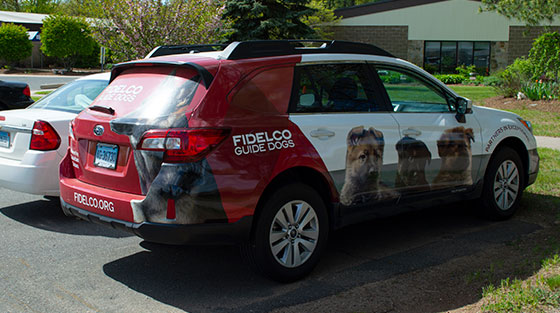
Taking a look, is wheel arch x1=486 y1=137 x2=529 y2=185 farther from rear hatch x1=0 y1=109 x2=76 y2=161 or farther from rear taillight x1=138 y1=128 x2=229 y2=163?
rear hatch x1=0 y1=109 x2=76 y2=161

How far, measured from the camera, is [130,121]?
14.3 feet

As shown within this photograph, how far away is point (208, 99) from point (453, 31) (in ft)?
135

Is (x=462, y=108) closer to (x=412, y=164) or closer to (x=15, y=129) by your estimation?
(x=412, y=164)

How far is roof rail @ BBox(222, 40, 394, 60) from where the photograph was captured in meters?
4.55

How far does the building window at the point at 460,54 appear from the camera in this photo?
42438 mm

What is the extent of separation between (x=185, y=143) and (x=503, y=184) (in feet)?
12.7

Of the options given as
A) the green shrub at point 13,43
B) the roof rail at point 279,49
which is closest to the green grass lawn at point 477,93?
the roof rail at point 279,49

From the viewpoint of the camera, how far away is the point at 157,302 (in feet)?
14.2

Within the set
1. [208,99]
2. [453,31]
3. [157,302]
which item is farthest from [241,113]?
[453,31]

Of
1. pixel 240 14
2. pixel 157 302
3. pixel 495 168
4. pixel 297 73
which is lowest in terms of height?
pixel 157 302

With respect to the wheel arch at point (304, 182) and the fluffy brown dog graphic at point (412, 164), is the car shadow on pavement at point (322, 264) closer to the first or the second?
the wheel arch at point (304, 182)

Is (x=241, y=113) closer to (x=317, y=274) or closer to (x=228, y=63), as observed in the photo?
(x=228, y=63)

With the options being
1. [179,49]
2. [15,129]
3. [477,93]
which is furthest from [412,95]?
[477,93]

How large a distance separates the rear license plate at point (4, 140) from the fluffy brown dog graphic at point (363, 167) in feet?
12.5
